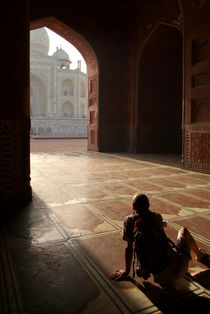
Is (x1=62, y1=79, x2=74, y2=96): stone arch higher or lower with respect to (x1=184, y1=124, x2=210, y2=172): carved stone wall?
Result: higher

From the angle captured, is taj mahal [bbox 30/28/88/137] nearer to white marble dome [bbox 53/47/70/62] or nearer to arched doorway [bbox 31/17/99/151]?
white marble dome [bbox 53/47/70/62]

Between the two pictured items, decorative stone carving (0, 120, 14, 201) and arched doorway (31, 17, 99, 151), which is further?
arched doorway (31, 17, 99, 151)

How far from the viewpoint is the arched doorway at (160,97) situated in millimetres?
8297

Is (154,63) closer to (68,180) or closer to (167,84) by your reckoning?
(167,84)

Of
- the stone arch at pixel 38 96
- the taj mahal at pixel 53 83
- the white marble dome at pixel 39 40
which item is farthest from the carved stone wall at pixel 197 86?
the white marble dome at pixel 39 40

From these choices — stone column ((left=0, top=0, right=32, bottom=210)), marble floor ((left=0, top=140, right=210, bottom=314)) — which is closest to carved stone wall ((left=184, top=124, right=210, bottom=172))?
marble floor ((left=0, top=140, right=210, bottom=314))

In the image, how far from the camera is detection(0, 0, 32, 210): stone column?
104 inches

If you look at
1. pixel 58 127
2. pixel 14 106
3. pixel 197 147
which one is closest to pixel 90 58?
pixel 197 147

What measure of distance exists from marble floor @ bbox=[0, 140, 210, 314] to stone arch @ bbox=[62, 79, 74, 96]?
3104 cm

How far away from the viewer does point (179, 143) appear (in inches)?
349

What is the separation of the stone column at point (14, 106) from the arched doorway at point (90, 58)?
5687 mm

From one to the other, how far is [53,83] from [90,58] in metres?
22.6

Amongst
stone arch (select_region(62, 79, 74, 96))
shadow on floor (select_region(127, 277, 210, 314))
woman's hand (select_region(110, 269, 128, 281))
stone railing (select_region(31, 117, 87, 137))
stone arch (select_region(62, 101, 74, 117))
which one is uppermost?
stone arch (select_region(62, 79, 74, 96))

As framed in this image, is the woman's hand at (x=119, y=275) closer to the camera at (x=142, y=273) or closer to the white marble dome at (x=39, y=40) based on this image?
the camera at (x=142, y=273)
